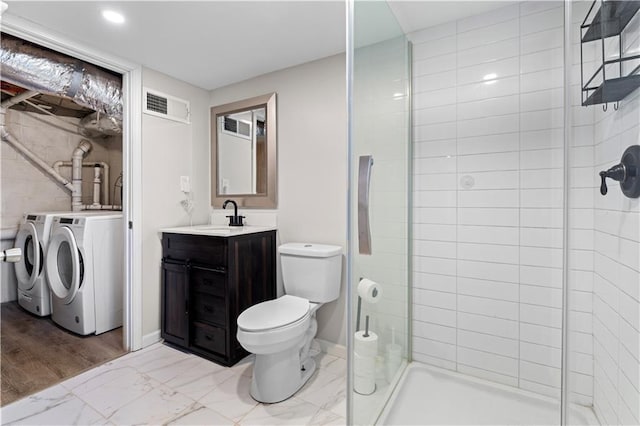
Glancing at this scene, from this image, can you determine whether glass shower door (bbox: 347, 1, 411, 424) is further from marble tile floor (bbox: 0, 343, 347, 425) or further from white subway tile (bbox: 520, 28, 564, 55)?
white subway tile (bbox: 520, 28, 564, 55)

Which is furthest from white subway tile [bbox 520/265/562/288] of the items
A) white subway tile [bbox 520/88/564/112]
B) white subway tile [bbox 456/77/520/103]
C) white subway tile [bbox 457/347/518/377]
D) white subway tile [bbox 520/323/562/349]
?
white subway tile [bbox 456/77/520/103]

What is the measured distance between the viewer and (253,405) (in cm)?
160

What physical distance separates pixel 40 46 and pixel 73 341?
2.08 meters

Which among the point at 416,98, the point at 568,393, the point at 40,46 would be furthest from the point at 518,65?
the point at 40,46

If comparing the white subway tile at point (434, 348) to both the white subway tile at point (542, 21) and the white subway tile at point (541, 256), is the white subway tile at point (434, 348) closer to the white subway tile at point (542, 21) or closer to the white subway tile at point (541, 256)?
the white subway tile at point (541, 256)

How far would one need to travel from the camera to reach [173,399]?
1648mm

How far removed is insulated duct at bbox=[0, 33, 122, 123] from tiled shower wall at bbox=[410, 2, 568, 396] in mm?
2155

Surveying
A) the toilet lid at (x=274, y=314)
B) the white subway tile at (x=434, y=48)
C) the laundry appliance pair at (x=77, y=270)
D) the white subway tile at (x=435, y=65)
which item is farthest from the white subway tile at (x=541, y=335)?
the laundry appliance pair at (x=77, y=270)

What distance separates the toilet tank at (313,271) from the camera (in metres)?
1.95

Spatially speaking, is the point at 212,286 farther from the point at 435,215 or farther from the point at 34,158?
the point at 34,158

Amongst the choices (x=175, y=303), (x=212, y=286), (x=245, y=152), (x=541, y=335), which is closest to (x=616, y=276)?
(x=541, y=335)

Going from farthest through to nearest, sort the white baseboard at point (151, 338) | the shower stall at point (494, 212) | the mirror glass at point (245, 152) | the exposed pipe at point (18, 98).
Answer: the exposed pipe at point (18, 98) → the mirror glass at point (245, 152) → the white baseboard at point (151, 338) → the shower stall at point (494, 212)

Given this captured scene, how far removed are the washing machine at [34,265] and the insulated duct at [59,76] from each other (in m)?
1.26

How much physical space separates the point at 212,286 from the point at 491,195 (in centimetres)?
179
